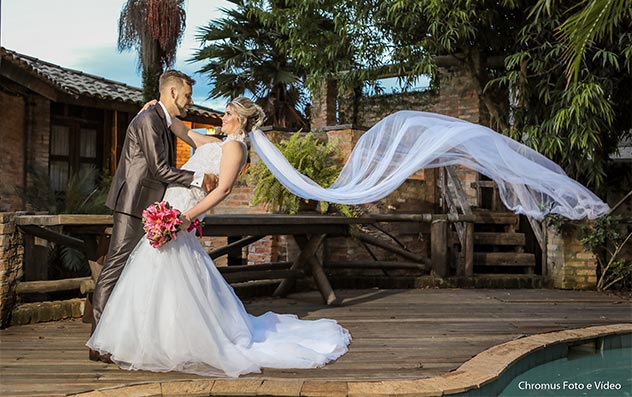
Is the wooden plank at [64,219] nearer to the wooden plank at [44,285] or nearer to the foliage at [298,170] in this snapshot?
the wooden plank at [44,285]

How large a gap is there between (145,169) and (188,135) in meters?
0.46

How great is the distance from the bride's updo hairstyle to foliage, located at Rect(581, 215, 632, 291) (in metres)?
5.10

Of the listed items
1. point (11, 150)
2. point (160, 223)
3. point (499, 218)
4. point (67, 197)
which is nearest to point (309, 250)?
point (160, 223)

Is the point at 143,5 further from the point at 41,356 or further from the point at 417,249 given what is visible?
the point at 41,356

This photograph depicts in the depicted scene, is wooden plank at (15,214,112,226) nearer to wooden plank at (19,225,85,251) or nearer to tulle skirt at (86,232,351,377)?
wooden plank at (19,225,85,251)

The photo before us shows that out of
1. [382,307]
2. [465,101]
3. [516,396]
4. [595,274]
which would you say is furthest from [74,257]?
[465,101]

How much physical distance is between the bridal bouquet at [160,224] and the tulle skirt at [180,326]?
130 mm

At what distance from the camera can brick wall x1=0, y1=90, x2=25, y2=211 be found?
401 inches

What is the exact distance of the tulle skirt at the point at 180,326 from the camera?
11.4 feet

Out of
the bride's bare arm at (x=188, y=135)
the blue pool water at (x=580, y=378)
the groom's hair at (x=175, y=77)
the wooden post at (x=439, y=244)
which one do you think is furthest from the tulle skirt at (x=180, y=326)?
the wooden post at (x=439, y=244)

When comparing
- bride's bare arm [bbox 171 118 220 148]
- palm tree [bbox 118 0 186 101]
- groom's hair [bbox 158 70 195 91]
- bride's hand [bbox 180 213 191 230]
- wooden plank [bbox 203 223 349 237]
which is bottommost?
wooden plank [bbox 203 223 349 237]

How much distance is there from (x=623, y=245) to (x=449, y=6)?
155 inches

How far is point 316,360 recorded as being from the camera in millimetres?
3689

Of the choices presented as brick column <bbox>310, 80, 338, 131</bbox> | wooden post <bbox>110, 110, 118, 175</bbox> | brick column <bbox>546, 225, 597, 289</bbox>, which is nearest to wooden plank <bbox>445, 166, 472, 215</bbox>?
brick column <bbox>546, 225, 597, 289</bbox>
